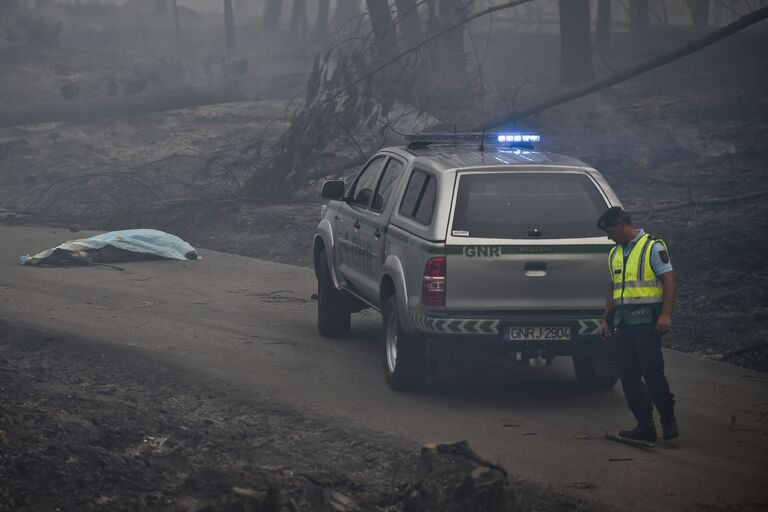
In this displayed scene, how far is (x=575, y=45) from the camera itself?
1099 inches

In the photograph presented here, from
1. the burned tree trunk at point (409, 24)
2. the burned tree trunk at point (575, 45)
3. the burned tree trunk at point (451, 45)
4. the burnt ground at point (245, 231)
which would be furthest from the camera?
the burned tree trunk at point (575, 45)

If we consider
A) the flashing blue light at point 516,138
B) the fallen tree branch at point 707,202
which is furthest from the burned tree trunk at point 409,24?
the flashing blue light at point 516,138

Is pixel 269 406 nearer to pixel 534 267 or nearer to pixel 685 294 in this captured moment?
pixel 534 267

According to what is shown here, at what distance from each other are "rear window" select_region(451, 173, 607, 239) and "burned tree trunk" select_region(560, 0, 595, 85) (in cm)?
1900

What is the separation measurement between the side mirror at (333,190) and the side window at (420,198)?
5.42ft

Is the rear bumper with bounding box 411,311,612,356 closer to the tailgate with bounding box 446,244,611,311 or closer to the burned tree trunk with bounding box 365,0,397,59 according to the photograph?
the tailgate with bounding box 446,244,611,311

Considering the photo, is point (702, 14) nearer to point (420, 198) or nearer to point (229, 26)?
point (229, 26)

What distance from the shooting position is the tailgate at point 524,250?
29.1 ft

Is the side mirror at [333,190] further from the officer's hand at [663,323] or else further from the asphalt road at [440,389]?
the officer's hand at [663,323]

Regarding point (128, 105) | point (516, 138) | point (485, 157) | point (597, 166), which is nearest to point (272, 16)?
point (128, 105)

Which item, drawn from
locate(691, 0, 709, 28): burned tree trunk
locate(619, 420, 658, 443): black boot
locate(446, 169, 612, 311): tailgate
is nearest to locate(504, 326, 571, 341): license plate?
locate(446, 169, 612, 311): tailgate

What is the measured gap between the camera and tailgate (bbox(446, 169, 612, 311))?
29.1ft

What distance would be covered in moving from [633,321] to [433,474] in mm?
2198

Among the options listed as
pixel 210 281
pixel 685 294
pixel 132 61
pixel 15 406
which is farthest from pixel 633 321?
pixel 132 61
